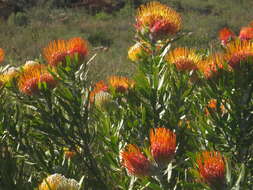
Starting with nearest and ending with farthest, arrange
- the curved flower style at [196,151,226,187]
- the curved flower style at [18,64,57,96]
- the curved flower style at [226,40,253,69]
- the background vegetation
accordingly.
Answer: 1. the curved flower style at [196,151,226,187]
2. the curved flower style at [226,40,253,69]
3. the curved flower style at [18,64,57,96]
4. the background vegetation

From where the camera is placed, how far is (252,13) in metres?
21.3

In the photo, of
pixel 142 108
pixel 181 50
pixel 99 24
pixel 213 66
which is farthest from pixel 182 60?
pixel 99 24

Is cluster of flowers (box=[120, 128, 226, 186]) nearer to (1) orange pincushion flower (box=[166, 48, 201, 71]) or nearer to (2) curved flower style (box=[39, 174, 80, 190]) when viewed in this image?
(2) curved flower style (box=[39, 174, 80, 190])

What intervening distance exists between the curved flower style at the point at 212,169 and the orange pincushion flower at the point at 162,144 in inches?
4.4

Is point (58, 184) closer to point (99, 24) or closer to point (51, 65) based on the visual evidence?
point (51, 65)

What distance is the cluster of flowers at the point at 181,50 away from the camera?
178cm

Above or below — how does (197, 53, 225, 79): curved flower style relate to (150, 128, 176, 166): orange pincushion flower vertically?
above

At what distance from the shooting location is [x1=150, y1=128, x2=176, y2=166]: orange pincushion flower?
4.62 ft

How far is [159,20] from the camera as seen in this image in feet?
6.99

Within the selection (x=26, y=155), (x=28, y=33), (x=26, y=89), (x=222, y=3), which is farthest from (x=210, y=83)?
(x=222, y=3)

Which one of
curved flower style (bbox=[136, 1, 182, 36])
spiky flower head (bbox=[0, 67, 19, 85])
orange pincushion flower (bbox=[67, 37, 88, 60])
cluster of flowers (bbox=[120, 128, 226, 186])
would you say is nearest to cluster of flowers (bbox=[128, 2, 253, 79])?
curved flower style (bbox=[136, 1, 182, 36])

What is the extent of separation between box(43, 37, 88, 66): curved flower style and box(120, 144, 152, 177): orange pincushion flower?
767 mm

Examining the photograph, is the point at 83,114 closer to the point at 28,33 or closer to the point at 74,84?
the point at 74,84

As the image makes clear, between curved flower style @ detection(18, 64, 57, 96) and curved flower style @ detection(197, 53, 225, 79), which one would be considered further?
curved flower style @ detection(18, 64, 57, 96)
